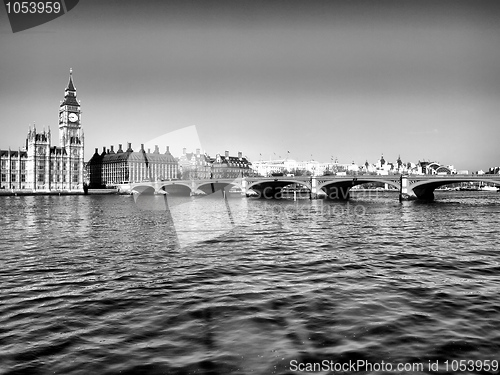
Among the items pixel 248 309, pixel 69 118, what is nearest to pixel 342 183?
pixel 248 309

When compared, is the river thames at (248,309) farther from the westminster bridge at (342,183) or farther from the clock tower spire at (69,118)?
the clock tower spire at (69,118)

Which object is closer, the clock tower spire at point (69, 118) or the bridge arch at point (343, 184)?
the bridge arch at point (343, 184)

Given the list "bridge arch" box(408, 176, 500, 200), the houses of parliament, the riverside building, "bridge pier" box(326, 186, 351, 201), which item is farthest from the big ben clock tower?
"bridge arch" box(408, 176, 500, 200)

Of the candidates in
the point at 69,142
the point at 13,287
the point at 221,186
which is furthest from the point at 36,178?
the point at 13,287

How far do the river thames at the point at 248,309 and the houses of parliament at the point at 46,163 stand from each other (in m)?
120

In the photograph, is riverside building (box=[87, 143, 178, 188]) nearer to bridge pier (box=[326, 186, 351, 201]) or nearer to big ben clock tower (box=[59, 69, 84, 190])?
big ben clock tower (box=[59, 69, 84, 190])

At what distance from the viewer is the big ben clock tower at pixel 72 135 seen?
137 metres

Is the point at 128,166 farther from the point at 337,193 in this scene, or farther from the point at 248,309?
the point at 248,309

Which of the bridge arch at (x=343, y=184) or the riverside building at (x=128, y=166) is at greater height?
the riverside building at (x=128, y=166)

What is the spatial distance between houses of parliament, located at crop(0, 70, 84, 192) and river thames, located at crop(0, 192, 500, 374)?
12037cm

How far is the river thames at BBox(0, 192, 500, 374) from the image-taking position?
788 centimetres

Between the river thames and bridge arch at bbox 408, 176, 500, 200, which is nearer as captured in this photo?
the river thames

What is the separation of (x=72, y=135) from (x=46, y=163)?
1794 cm

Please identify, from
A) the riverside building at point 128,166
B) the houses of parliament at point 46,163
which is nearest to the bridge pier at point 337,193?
the riverside building at point 128,166
